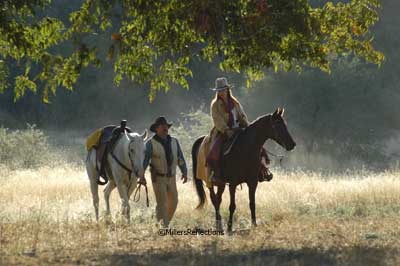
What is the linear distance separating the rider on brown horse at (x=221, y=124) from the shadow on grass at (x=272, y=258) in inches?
137

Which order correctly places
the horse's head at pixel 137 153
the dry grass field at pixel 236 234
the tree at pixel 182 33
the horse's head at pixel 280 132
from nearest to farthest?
the dry grass field at pixel 236 234, the tree at pixel 182 33, the horse's head at pixel 280 132, the horse's head at pixel 137 153

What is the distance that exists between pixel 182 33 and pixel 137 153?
8.85 ft

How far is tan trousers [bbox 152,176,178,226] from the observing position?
47.2 feet

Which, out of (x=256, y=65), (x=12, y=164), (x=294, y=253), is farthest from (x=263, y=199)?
(x=12, y=164)

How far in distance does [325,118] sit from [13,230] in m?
37.6

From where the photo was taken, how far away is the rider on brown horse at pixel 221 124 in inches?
518

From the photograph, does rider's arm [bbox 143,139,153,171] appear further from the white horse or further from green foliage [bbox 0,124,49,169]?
green foliage [bbox 0,124,49,169]

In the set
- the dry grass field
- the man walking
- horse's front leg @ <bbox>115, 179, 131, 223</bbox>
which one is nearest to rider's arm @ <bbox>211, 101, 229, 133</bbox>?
the man walking

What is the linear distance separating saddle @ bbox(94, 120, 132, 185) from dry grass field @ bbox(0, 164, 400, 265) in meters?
1.25

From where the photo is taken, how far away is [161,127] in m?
14.2

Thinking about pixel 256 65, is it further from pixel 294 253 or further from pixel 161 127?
pixel 294 253

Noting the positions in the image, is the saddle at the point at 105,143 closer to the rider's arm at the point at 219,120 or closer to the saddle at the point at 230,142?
the rider's arm at the point at 219,120

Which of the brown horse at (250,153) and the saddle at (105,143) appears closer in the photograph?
the brown horse at (250,153)

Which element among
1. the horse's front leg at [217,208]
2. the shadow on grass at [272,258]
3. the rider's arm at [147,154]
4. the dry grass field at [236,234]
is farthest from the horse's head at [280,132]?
the shadow on grass at [272,258]
